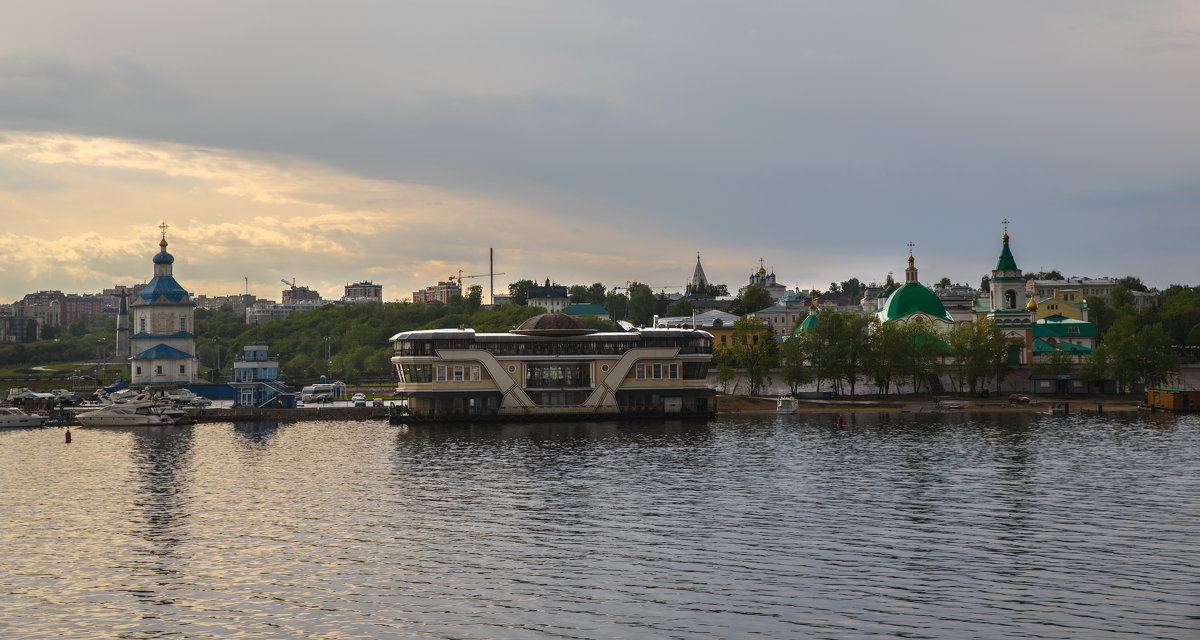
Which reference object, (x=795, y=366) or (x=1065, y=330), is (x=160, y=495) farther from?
(x=1065, y=330)

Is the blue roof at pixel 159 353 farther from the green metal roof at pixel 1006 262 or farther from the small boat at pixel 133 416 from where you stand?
the green metal roof at pixel 1006 262

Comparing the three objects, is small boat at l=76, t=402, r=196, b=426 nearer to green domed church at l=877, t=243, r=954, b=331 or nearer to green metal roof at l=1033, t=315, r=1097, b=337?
green domed church at l=877, t=243, r=954, b=331

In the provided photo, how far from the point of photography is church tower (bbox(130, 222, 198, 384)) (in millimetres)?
156750

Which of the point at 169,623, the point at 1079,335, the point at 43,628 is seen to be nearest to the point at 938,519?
the point at 169,623

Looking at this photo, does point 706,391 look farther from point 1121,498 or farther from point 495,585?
point 495,585

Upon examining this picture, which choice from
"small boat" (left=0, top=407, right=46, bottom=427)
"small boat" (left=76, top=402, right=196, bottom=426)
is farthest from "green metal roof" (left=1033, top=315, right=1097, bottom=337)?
"small boat" (left=0, top=407, right=46, bottom=427)

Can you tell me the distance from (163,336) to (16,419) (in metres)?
32.1

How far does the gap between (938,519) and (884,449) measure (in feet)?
107

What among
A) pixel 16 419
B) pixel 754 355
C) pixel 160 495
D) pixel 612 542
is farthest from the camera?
pixel 754 355

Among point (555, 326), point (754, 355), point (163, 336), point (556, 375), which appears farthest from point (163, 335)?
point (754, 355)

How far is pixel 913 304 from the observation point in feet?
565

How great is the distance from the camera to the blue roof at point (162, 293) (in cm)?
16075

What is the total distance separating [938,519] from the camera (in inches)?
2199

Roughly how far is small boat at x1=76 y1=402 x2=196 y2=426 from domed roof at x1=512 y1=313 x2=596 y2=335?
40819mm
